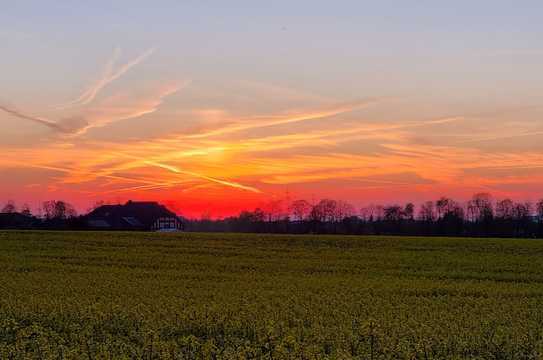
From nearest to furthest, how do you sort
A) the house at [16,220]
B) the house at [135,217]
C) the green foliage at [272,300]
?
the green foliage at [272,300] < the house at [135,217] < the house at [16,220]

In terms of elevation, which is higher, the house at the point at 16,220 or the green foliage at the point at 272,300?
the house at the point at 16,220

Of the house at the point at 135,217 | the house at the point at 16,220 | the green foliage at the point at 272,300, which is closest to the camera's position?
the green foliage at the point at 272,300

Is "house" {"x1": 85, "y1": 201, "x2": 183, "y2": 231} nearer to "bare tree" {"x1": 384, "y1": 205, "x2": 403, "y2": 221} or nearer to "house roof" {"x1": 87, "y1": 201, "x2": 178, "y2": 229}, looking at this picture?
"house roof" {"x1": 87, "y1": 201, "x2": 178, "y2": 229}

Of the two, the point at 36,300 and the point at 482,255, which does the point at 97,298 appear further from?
the point at 482,255

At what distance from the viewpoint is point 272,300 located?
70.5ft

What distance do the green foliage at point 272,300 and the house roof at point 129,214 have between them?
7357 centimetres

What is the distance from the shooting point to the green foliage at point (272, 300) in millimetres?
13688

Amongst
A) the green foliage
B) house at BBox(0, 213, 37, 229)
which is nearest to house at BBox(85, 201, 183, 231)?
house at BBox(0, 213, 37, 229)

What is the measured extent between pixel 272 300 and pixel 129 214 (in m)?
110

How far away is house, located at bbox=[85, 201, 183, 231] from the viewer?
405 ft

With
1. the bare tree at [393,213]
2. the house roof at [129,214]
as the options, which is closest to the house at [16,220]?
the house roof at [129,214]

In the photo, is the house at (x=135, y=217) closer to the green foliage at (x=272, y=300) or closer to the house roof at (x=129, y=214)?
the house roof at (x=129, y=214)

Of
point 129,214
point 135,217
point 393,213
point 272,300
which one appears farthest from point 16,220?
point 272,300

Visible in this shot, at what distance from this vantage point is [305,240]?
53.6 m
